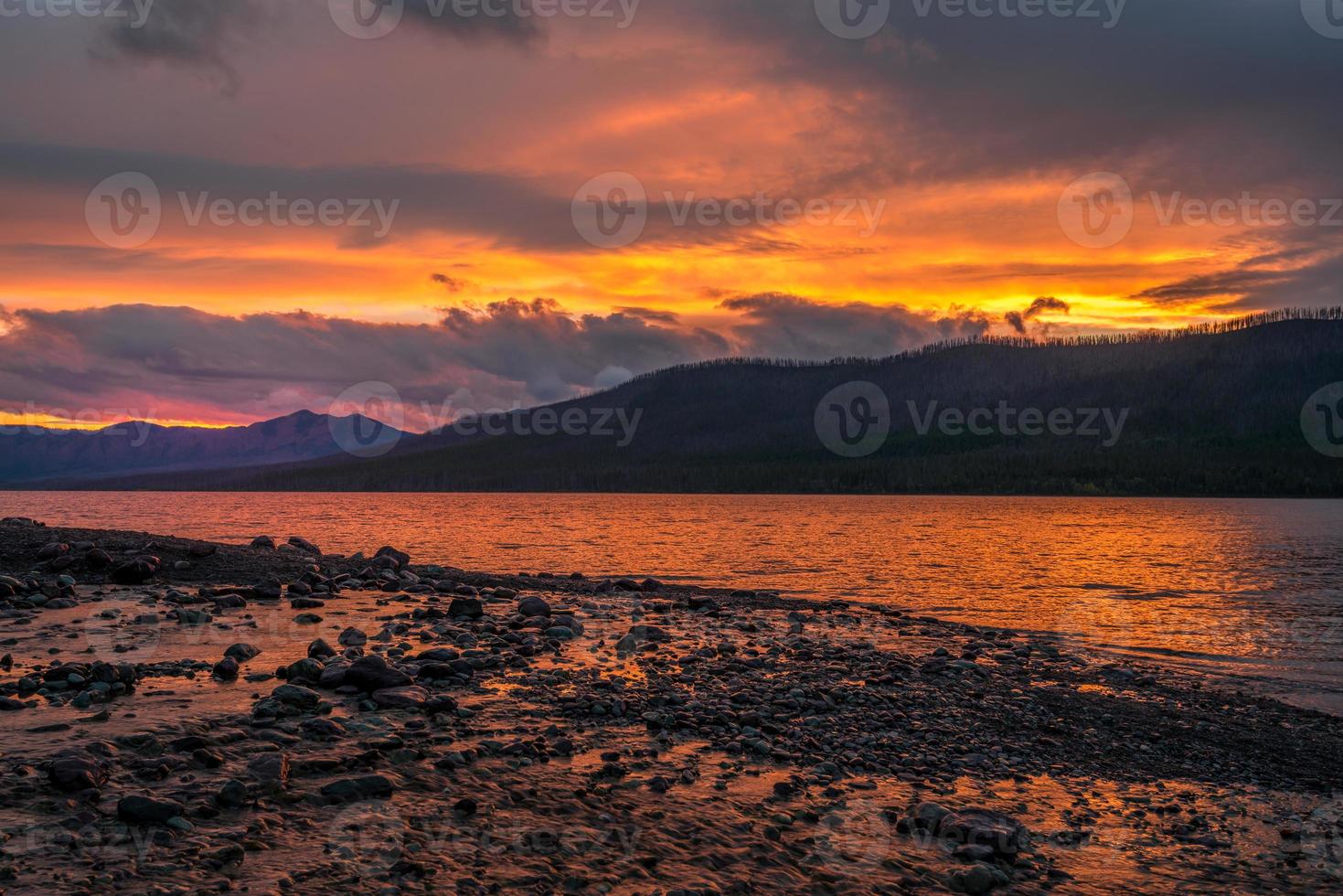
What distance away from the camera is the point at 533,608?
2098cm

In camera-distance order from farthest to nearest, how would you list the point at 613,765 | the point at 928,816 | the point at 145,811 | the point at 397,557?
the point at 397,557, the point at 613,765, the point at 928,816, the point at 145,811

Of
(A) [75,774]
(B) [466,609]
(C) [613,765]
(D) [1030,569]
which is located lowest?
(D) [1030,569]

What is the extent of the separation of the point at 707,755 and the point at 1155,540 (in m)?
70.2

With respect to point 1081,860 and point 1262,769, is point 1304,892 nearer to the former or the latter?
point 1081,860

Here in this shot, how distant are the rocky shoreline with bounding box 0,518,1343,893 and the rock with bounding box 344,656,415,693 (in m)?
0.04

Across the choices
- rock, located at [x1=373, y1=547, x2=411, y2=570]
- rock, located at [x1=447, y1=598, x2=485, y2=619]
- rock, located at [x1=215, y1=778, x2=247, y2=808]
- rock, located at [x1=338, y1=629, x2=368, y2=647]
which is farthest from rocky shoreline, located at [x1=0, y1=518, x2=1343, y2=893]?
rock, located at [x1=373, y1=547, x2=411, y2=570]

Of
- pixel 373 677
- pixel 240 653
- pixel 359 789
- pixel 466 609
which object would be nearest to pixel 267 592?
pixel 466 609

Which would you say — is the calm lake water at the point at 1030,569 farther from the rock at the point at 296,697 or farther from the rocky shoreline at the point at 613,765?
the rock at the point at 296,697

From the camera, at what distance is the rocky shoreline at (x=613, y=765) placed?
765 cm

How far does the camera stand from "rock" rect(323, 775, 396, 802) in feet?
28.5

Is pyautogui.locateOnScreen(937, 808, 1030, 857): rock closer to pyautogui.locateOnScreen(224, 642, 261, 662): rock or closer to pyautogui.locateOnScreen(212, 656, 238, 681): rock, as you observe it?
pyautogui.locateOnScreen(212, 656, 238, 681): rock

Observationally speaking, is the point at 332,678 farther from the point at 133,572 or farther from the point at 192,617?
the point at 133,572

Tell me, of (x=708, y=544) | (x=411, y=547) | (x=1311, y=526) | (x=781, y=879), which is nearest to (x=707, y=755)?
(x=781, y=879)

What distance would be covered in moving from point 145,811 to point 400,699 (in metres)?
4.39
